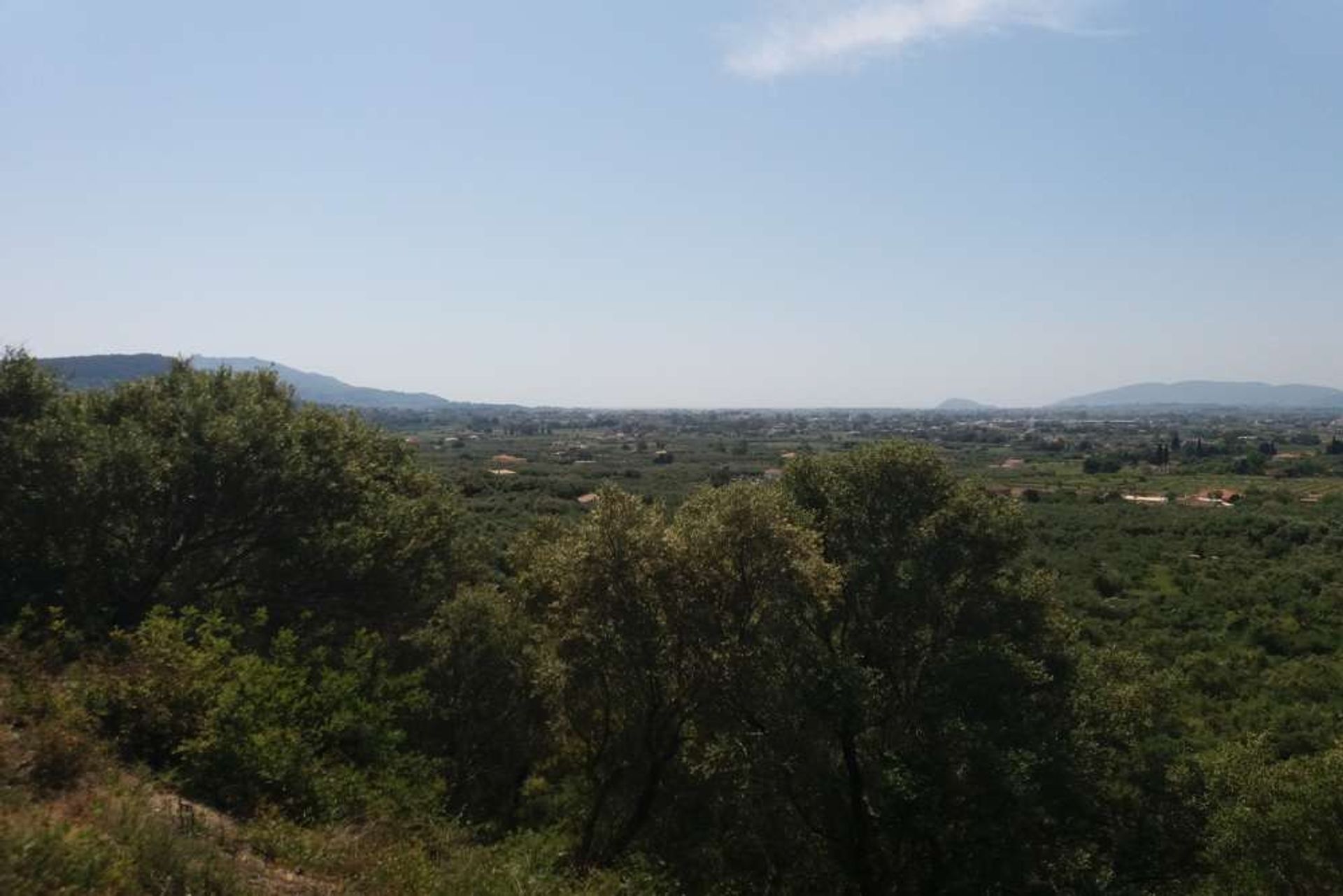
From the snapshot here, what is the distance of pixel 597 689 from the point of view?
47.0 ft

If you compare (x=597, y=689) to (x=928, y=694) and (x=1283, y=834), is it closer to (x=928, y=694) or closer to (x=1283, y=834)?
(x=928, y=694)

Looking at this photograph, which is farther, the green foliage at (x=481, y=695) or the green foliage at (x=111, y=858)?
the green foliage at (x=481, y=695)

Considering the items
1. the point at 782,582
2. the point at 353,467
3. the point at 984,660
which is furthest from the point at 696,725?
the point at 353,467

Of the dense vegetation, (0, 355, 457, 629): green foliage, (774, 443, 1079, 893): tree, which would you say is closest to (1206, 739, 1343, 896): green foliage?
the dense vegetation

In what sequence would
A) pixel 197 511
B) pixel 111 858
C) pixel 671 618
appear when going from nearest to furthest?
pixel 111 858, pixel 671 618, pixel 197 511

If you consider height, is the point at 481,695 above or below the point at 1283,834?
above

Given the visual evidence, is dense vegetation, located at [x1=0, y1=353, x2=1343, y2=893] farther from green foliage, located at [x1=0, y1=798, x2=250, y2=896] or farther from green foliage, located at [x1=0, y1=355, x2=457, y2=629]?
green foliage, located at [x1=0, y1=798, x2=250, y2=896]

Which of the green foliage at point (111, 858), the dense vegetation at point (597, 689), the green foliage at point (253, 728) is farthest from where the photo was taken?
the dense vegetation at point (597, 689)

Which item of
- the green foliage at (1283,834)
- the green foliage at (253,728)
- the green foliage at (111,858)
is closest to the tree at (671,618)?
the green foliage at (253,728)

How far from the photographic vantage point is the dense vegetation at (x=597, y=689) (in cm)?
1036

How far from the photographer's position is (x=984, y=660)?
1448 centimetres

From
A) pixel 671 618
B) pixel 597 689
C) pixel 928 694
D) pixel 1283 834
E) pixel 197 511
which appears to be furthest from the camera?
pixel 197 511

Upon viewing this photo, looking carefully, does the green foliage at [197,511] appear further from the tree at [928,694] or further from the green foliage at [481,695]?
the tree at [928,694]

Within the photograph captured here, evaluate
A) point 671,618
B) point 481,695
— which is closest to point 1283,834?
point 671,618
